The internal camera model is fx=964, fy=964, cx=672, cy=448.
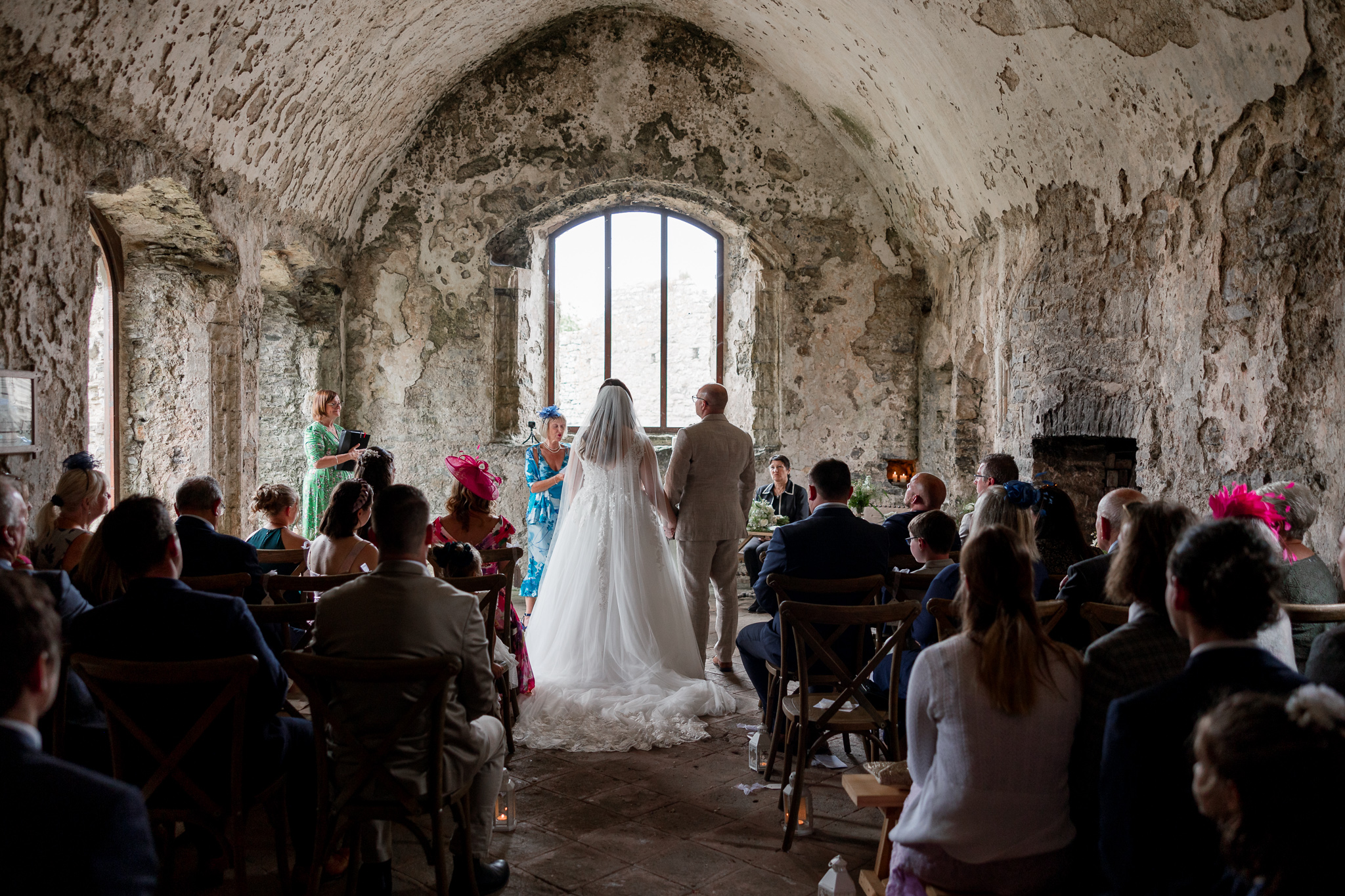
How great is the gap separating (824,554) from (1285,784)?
2712mm

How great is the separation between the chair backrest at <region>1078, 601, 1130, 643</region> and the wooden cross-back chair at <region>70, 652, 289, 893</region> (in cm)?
226

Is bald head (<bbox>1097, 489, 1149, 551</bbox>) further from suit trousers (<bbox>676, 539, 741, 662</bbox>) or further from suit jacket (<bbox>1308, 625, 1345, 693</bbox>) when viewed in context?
suit trousers (<bbox>676, 539, 741, 662</bbox>)

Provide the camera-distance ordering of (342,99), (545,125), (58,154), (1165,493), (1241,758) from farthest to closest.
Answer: (545,125)
(342,99)
(1165,493)
(58,154)
(1241,758)

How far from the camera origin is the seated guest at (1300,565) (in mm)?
3141

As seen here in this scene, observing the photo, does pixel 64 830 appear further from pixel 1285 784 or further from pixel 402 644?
pixel 1285 784

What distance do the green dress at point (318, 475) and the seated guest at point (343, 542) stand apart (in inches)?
118

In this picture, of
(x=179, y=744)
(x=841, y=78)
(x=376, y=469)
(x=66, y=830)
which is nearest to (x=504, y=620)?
(x=376, y=469)

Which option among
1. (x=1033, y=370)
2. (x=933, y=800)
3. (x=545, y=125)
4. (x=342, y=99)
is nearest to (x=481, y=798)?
(x=933, y=800)

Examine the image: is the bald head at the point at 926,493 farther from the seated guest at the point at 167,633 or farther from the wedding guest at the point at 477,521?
the seated guest at the point at 167,633

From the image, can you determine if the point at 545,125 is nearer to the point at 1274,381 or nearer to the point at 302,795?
the point at 1274,381

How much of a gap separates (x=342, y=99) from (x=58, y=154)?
2.68m

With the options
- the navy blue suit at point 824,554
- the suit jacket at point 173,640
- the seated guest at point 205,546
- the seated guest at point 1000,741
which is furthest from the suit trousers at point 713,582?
the seated guest at point 1000,741

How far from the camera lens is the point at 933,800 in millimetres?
2059

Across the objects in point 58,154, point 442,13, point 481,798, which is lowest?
point 481,798
